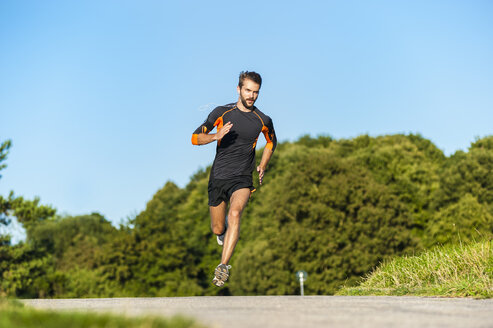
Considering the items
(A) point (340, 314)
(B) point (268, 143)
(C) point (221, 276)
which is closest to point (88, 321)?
(A) point (340, 314)

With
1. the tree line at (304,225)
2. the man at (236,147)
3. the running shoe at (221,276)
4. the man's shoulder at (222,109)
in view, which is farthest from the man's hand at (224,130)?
the tree line at (304,225)

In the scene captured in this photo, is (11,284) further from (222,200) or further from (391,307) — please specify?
(391,307)

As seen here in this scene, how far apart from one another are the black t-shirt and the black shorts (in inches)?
2.7

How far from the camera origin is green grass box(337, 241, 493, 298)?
27.2 ft

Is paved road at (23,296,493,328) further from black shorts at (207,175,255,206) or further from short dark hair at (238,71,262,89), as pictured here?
short dark hair at (238,71,262,89)

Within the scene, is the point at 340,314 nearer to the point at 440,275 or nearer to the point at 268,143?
the point at 440,275

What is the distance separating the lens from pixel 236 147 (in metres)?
9.24

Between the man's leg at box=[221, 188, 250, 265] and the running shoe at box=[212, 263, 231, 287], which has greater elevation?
the man's leg at box=[221, 188, 250, 265]

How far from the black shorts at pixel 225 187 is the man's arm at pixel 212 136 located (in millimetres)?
740

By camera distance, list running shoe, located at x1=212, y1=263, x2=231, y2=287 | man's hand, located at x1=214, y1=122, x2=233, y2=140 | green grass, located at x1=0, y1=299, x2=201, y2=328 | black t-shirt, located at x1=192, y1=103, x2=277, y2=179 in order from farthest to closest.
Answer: black t-shirt, located at x1=192, y1=103, x2=277, y2=179
running shoe, located at x1=212, y1=263, x2=231, y2=287
man's hand, located at x1=214, y1=122, x2=233, y2=140
green grass, located at x1=0, y1=299, x2=201, y2=328

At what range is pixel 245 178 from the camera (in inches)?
366

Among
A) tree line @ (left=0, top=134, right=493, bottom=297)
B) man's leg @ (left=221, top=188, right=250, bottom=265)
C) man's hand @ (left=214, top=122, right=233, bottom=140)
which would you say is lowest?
man's leg @ (left=221, top=188, right=250, bottom=265)

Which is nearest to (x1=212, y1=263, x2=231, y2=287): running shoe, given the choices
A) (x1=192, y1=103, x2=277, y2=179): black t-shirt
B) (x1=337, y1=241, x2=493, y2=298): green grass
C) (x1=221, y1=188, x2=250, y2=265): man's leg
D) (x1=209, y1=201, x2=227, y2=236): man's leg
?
(x1=221, y1=188, x2=250, y2=265): man's leg

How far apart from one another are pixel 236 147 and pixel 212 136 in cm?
64
